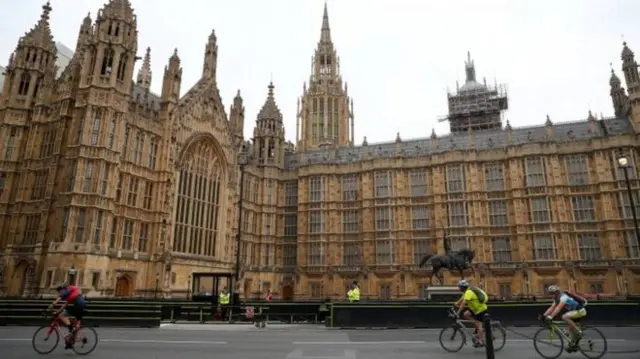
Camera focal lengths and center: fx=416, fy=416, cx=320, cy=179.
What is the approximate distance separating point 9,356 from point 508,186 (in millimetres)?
45572

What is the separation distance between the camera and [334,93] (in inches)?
3187

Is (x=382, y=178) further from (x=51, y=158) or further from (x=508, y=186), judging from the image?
(x=51, y=158)

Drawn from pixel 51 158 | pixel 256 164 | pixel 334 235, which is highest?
pixel 256 164

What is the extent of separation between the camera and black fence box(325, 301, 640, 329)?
20.0m

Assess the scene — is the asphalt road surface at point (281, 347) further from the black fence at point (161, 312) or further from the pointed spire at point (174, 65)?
the pointed spire at point (174, 65)

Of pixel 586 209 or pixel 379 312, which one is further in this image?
pixel 586 209

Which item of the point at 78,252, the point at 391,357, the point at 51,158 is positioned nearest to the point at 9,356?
the point at 391,357

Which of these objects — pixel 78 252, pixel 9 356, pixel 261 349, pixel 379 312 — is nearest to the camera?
pixel 9 356

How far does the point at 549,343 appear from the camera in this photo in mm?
10914

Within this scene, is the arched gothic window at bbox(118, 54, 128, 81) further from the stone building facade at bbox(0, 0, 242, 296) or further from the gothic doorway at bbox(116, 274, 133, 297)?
the gothic doorway at bbox(116, 274, 133, 297)

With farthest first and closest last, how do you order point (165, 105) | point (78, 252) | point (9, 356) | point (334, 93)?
point (334, 93) → point (165, 105) → point (78, 252) → point (9, 356)

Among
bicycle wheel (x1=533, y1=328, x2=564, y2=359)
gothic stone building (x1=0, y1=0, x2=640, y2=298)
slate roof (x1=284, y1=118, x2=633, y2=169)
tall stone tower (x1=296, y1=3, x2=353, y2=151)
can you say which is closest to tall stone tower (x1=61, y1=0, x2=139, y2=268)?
gothic stone building (x1=0, y1=0, x2=640, y2=298)

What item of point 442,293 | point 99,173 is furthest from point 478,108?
point 99,173

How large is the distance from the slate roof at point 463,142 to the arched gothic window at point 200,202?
13155 millimetres
